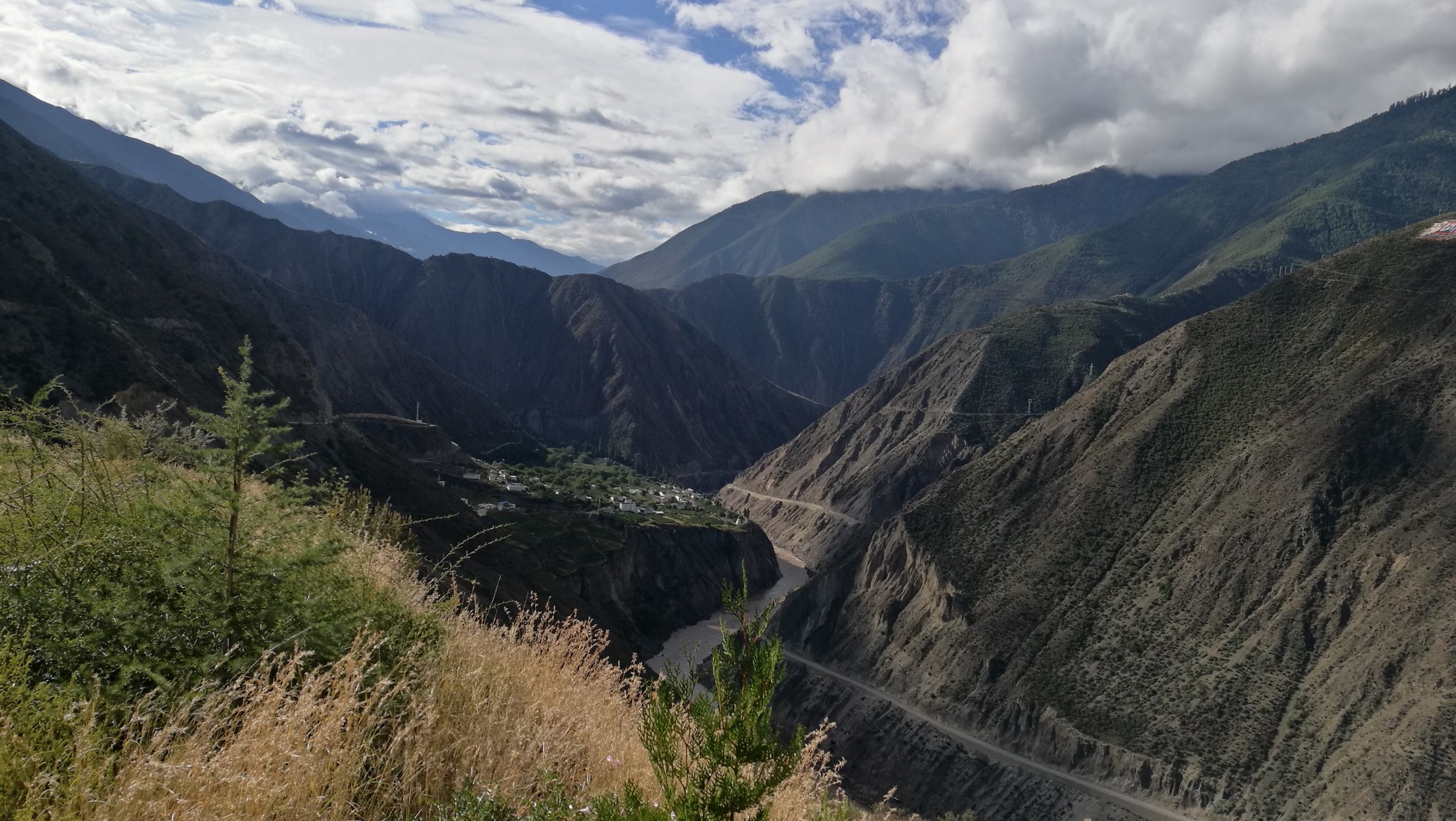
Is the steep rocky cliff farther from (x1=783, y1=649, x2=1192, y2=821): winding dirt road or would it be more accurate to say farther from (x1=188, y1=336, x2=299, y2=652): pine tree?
(x1=188, y1=336, x2=299, y2=652): pine tree

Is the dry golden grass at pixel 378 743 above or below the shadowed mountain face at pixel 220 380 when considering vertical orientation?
above

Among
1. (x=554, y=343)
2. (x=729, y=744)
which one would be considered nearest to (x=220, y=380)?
Answer: (x=729, y=744)

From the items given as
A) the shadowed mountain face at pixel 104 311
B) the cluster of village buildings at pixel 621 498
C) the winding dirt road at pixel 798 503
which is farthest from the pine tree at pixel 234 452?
the winding dirt road at pixel 798 503

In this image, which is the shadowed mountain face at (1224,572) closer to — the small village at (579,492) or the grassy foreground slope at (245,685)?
the small village at (579,492)

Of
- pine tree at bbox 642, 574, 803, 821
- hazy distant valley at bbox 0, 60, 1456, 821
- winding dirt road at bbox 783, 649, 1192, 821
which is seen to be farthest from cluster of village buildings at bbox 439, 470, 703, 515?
pine tree at bbox 642, 574, 803, 821

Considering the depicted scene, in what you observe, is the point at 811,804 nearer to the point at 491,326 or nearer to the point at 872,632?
the point at 872,632
